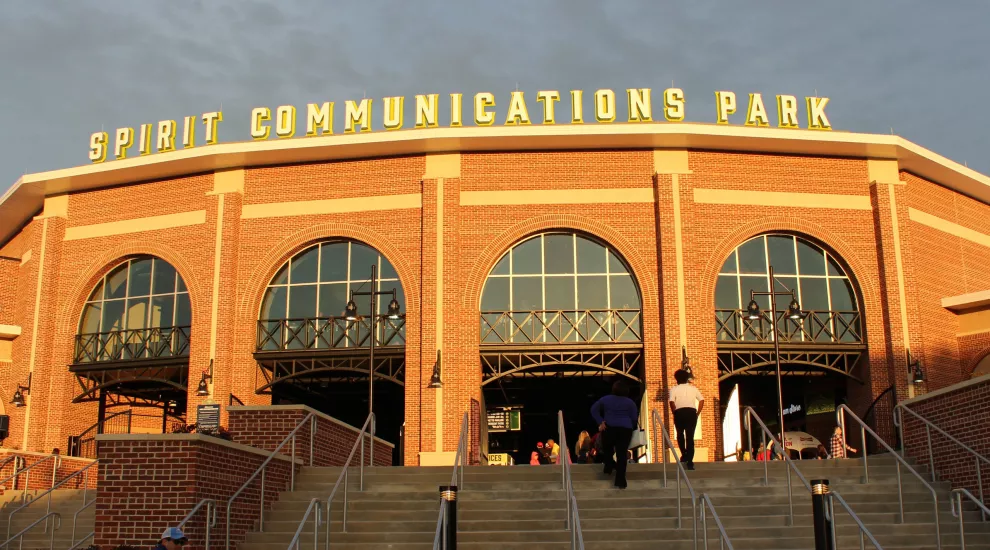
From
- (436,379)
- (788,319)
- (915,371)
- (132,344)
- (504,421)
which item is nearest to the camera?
(436,379)

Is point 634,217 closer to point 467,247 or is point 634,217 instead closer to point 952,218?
point 467,247

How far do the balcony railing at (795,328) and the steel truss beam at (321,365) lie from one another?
8.46 m

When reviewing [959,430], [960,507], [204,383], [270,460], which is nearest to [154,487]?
[270,460]

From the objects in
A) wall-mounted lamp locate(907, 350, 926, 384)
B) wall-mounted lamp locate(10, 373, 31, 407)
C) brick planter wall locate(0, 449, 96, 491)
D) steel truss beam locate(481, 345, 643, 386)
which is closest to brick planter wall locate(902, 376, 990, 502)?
wall-mounted lamp locate(907, 350, 926, 384)

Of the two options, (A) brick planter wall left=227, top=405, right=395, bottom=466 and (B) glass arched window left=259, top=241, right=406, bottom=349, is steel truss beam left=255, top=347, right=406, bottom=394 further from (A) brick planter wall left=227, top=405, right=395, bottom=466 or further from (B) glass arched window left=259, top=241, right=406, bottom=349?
(A) brick planter wall left=227, top=405, right=395, bottom=466

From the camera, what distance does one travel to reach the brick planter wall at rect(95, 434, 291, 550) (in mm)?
13641

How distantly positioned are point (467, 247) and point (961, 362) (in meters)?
13.8

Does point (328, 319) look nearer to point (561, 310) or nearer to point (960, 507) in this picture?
point (561, 310)

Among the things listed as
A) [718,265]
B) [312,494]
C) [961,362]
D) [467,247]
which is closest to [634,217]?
[718,265]

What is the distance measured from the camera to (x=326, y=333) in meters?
29.6

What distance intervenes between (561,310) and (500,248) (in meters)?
2.29

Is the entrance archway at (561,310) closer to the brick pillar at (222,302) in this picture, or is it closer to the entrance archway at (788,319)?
the entrance archway at (788,319)

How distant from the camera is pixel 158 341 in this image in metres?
30.9

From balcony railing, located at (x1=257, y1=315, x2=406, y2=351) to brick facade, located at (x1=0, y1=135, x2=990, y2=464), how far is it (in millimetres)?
501
